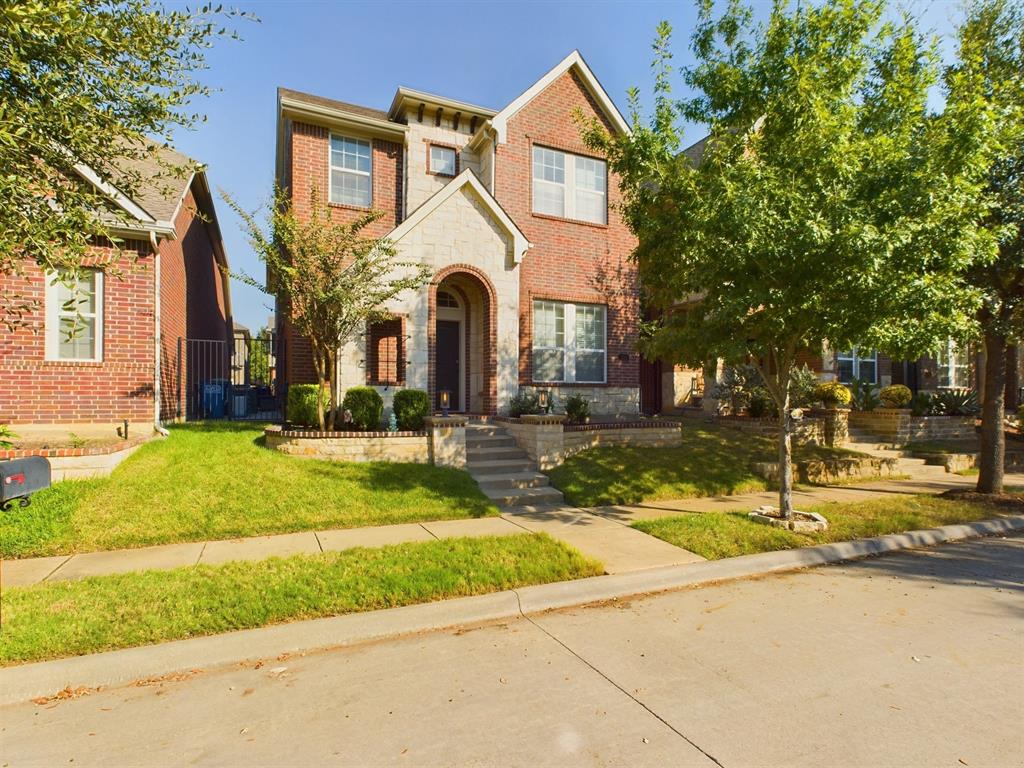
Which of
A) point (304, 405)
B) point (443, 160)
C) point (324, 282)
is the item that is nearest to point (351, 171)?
point (443, 160)

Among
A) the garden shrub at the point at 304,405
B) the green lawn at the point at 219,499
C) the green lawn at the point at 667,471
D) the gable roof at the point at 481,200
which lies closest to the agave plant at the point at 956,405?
the green lawn at the point at 667,471

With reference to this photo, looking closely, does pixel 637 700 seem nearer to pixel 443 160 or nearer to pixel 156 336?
pixel 156 336

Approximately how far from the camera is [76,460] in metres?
7.77

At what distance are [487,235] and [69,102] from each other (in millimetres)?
8744

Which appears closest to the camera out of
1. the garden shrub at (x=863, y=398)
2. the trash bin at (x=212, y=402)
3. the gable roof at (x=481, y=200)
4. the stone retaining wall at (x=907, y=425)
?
the gable roof at (x=481, y=200)

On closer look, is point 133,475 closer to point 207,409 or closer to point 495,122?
point 207,409

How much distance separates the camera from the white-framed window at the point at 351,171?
13.3m

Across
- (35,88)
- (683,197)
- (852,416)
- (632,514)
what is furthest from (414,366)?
(852,416)

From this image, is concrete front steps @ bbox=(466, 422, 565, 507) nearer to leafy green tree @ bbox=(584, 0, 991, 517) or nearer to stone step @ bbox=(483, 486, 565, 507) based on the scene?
stone step @ bbox=(483, 486, 565, 507)

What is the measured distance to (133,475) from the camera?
7.93m

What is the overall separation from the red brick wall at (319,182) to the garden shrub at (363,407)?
2.53 m

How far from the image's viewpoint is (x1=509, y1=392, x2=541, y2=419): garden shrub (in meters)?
12.5

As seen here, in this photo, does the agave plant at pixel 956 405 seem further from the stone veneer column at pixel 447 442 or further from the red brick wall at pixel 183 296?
the red brick wall at pixel 183 296

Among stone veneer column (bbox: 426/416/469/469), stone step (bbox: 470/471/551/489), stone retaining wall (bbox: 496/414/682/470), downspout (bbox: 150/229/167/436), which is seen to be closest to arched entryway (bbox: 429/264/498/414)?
stone retaining wall (bbox: 496/414/682/470)
